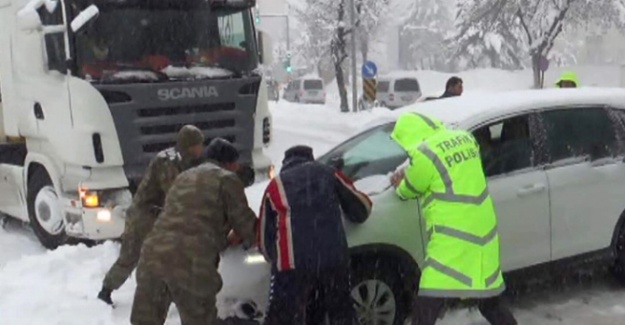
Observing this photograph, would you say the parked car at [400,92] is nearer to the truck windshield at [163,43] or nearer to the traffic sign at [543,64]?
the traffic sign at [543,64]

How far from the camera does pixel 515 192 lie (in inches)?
227

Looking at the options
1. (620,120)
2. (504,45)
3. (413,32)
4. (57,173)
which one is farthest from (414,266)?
(413,32)

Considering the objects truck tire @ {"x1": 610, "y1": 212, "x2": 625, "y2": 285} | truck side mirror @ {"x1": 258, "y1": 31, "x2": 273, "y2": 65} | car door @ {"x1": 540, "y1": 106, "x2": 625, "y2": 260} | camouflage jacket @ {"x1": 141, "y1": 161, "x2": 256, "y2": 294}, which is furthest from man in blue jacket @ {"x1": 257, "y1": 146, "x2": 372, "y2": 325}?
truck side mirror @ {"x1": 258, "y1": 31, "x2": 273, "y2": 65}

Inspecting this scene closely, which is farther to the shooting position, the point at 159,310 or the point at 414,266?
the point at 414,266

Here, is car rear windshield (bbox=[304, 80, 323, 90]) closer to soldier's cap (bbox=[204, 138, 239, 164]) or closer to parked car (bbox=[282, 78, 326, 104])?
parked car (bbox=[282, 78, 326, 104])

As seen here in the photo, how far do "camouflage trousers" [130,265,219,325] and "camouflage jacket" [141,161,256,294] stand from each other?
50 millimetres

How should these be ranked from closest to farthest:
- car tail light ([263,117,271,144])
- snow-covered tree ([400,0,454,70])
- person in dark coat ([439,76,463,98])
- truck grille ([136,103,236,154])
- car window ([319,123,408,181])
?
car window ([319,123,408,181]) < truck grille ([136,103,236,154]) < person in dark coat ([439,76,463,98]) < car tail light ([263,117,271,144]) < snow-covered tree ([400,0,454,70])

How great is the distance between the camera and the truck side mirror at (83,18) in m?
8.20

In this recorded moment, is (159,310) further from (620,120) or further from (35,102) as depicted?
(35,102)

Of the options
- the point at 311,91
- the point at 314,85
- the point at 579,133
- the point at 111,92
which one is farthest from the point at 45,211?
the point at 314,85

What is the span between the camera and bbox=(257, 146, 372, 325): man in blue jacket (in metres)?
4.62

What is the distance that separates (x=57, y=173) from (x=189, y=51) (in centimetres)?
193

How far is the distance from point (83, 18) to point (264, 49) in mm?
2214

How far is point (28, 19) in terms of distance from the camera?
331 inches
